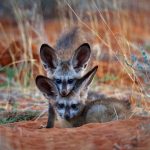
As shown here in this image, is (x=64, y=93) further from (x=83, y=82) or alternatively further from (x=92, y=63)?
(x=92, y=63)

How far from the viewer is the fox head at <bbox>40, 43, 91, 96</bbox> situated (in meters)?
8.84

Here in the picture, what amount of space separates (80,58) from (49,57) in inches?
17.2

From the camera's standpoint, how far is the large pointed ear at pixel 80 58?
9.01 metres

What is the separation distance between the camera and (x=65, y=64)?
9.16 metres

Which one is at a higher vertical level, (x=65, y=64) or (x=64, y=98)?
(x=65, y=64)

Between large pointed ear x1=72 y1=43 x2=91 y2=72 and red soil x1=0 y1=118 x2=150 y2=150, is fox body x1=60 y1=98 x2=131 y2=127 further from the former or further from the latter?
large pointed ear x1=72 y1=43 x2=91 y2=72

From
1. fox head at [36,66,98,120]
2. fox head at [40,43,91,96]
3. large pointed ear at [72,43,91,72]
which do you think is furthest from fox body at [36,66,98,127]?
large pointed ear at [72,43,91,72]

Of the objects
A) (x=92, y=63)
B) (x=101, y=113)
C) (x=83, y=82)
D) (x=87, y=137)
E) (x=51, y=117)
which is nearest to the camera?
(x=87, y=137)

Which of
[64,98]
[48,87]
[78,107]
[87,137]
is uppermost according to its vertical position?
[48,87]

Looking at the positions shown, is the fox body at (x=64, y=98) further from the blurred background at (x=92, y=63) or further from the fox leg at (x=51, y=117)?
the blurred background at (x=92, y=63)

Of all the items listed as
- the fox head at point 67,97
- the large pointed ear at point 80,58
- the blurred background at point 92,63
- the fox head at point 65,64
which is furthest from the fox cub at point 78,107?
the large pointed ear at point 80,58

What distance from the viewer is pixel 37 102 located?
9.93m

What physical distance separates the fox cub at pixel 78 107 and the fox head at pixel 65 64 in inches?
22.6

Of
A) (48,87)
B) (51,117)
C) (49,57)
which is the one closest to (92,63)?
(49,57)
